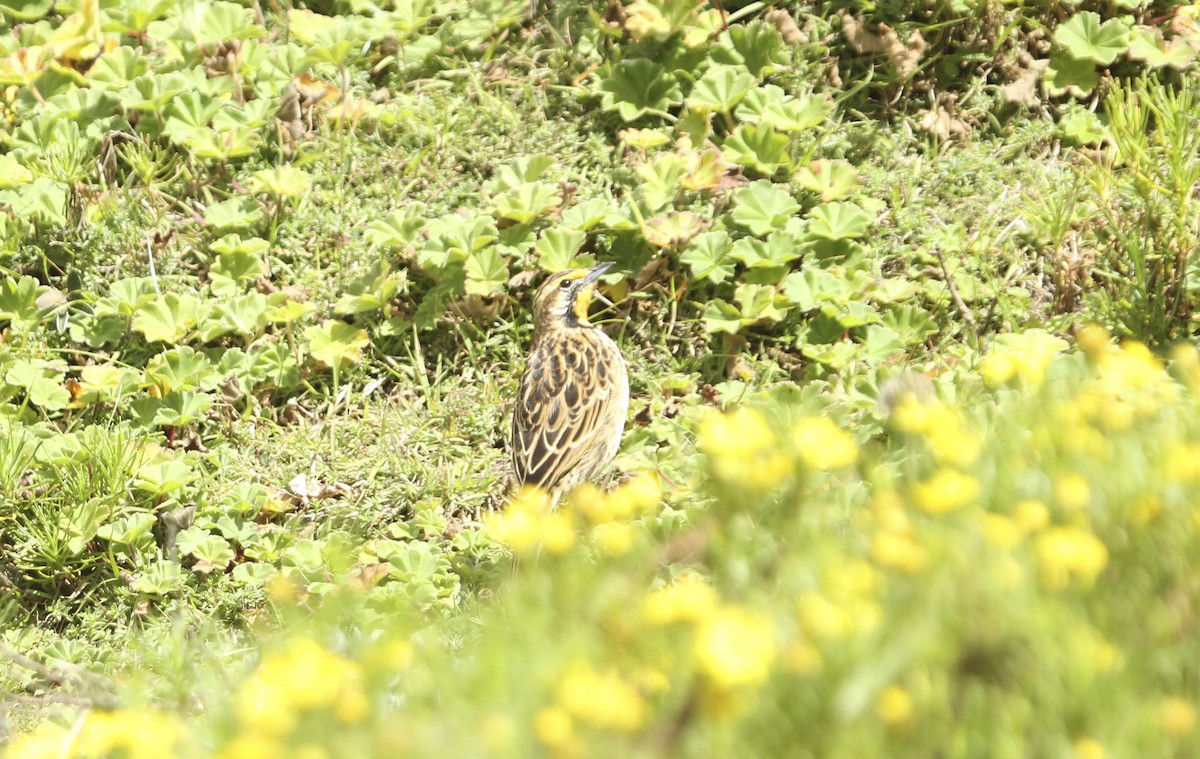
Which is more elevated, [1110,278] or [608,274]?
[1110,278]

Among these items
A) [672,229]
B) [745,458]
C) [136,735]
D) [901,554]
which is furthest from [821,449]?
[672,229]

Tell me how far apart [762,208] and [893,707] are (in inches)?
162

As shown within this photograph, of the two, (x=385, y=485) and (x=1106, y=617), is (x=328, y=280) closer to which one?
(x=385, y=485)

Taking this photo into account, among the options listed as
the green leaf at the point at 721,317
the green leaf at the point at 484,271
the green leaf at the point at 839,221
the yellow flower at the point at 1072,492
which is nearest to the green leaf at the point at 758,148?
the green leaf at the point at 839,221

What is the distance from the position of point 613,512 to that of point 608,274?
10.9 ft

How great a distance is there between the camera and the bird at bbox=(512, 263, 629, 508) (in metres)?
5.27

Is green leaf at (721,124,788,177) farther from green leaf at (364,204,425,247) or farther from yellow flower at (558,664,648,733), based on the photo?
yellow flower at (558,664,648,733)

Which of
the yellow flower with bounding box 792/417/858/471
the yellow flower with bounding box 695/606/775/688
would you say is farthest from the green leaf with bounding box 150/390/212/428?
the yellow flower with bounding box 695/606/775/688

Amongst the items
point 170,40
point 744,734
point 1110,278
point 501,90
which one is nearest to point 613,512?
point 744,734

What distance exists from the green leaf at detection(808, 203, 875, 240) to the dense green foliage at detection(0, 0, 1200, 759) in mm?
14

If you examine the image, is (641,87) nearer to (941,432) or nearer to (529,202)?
(529,202)

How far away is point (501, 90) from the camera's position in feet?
22.1

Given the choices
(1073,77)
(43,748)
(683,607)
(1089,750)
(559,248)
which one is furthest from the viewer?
(1073,77)

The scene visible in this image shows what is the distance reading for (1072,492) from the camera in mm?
2396
